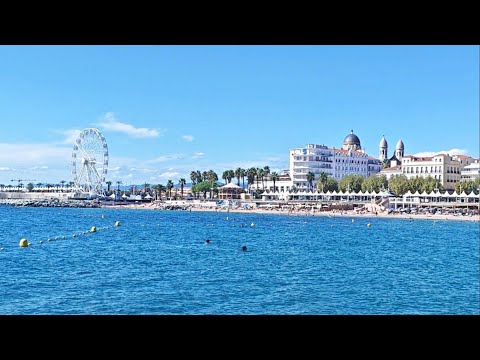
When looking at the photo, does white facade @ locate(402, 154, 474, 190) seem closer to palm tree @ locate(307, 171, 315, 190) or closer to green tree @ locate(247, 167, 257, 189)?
palm tree @ locate(307, 171, 315, 190)

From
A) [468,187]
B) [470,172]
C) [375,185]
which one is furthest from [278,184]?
[468,187]

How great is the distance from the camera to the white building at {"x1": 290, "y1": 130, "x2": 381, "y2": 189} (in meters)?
83.9

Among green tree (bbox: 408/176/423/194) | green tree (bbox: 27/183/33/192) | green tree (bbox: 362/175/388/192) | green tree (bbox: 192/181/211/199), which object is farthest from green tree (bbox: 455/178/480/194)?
green tree (bbox: 27/183/33/192)

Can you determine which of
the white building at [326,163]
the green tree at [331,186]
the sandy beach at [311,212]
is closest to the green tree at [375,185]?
the green tree at [331,186]

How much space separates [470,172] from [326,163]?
2028cm

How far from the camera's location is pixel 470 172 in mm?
73688

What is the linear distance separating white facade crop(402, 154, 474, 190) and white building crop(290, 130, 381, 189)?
1076 cm

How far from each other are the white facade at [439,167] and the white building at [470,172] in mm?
643

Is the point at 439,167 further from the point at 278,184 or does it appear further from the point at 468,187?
the point at 278,184
